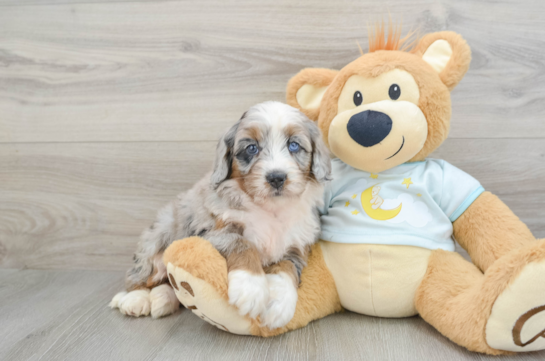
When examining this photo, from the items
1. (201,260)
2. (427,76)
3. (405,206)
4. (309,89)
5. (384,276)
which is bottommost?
(384,276)

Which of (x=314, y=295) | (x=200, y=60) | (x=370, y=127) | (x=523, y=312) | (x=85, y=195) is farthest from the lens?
(x=85, y=195)

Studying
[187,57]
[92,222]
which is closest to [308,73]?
[187,57]

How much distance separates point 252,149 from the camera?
1.47 meters

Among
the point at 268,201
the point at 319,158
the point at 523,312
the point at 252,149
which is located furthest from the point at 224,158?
the point at 523,312

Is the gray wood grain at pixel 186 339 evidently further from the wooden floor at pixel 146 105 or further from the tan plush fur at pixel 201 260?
the tan plush fur at pixel 201 260

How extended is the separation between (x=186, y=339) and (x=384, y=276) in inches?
30.7

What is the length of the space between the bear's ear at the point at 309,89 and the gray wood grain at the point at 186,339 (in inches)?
35.2

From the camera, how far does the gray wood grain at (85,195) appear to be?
2176 millimetres

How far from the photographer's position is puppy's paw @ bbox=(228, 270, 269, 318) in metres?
1.25

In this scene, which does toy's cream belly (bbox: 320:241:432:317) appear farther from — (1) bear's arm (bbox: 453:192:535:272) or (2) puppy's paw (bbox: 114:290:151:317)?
(2) puppy's paw (bbox: 114:290:151:317)

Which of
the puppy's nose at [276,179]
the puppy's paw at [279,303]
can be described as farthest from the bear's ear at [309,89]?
the puppy's paw at [279,303]

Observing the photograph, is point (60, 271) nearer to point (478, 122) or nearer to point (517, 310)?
point (517, 310)

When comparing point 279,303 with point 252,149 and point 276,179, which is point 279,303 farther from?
point 252,149

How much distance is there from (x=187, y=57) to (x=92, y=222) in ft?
3.56
